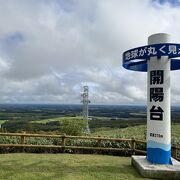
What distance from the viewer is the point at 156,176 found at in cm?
848

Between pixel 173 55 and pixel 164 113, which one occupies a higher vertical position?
pixel 173 55

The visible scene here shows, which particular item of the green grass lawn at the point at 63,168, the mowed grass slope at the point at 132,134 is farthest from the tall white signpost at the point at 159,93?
the mowed grass slope at the point at 132,134

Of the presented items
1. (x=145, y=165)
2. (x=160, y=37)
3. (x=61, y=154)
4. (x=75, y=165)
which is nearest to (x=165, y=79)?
(x=160, y=37)

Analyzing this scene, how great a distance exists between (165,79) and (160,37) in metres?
1.33

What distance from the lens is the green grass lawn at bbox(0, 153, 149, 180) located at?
8469mm

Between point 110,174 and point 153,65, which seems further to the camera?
point 153,65

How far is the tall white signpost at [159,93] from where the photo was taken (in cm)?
916

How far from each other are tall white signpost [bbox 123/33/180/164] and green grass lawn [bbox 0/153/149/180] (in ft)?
3.53

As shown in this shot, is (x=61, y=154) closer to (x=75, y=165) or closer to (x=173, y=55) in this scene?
(x=75, y=165)

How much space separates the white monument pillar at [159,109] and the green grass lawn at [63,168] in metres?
1.02

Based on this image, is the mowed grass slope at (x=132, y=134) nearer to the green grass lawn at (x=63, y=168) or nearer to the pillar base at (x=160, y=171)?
the green grass lawn at (x=63, y=168)

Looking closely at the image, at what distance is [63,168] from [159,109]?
3594mm

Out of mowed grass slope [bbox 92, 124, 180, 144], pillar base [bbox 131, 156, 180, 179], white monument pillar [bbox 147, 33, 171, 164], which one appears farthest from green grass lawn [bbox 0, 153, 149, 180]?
mowed grass slope [bbox 92, 124, 180, 144]

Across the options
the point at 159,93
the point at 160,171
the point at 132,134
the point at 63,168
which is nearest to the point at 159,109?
the point at 159,93
